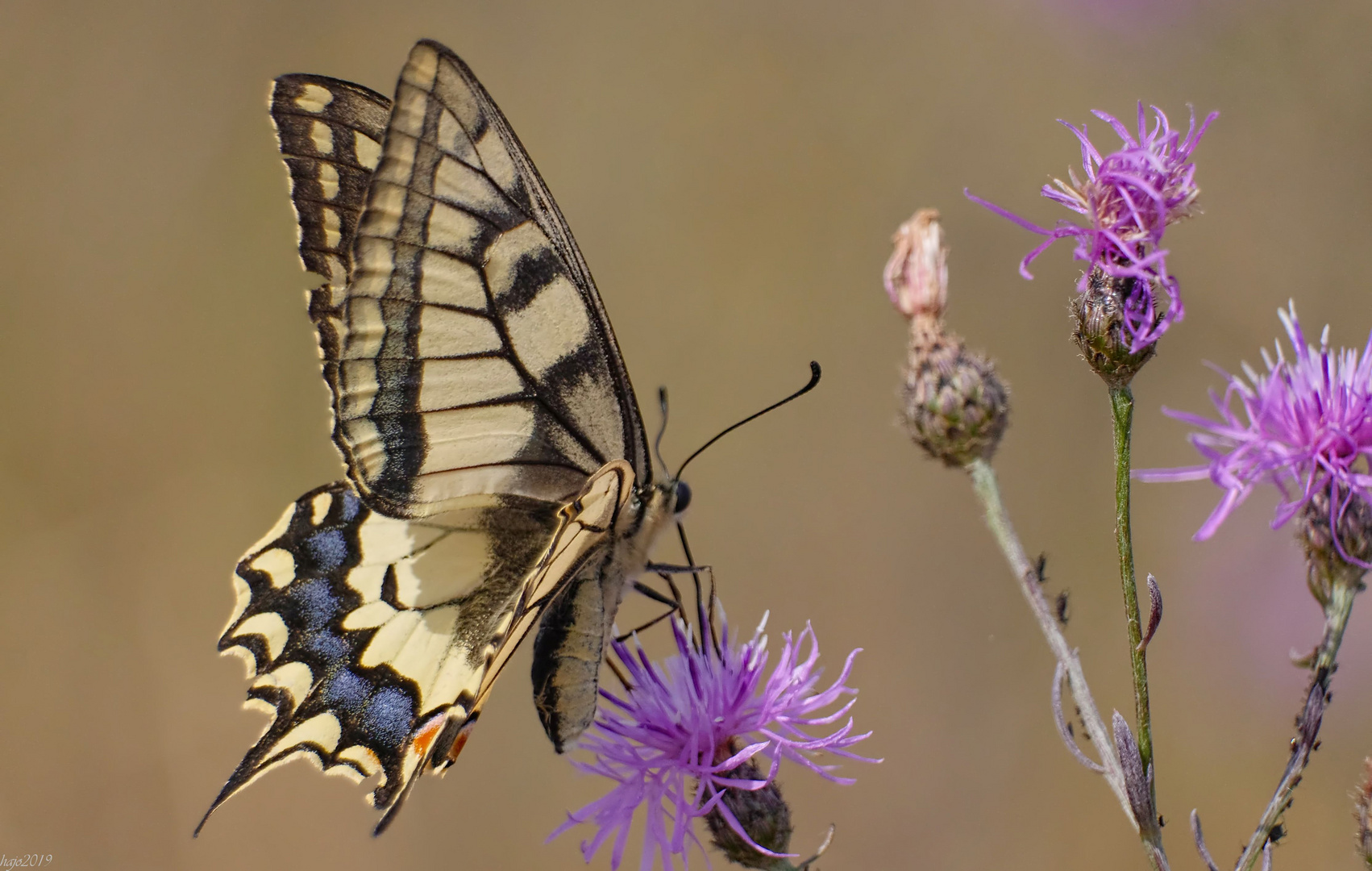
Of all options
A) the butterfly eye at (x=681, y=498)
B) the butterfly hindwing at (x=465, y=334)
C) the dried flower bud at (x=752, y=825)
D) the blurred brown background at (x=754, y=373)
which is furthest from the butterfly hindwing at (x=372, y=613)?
the blurred brown background at (x=754, y=373)

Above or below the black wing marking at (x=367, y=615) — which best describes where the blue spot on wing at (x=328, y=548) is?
above

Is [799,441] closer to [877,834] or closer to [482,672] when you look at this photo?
[877,834]

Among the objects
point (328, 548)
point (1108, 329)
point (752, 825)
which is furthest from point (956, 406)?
point (328, 548)

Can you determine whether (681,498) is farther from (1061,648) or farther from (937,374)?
(1061,648)

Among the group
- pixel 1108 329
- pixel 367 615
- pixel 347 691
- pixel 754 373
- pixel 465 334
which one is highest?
pixel 465 334

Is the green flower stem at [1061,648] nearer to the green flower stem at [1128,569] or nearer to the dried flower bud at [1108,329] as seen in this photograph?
the green flower stem at [1128,569]

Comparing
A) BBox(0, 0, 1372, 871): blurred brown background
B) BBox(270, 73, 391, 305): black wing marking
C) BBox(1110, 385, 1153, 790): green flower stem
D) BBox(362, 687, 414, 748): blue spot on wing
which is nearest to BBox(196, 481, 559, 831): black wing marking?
BBox(362, 687, 414, 748): blue spot on wing
